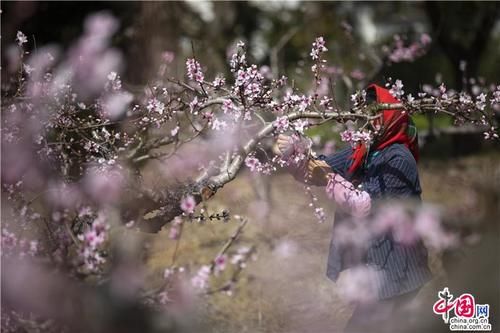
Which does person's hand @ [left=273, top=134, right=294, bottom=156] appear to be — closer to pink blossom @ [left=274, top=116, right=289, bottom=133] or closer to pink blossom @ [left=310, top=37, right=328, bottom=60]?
pink blossom @ [left=274, top=116, right=289, bottom=133]

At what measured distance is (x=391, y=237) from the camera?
3.02 m

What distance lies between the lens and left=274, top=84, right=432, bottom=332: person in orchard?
2.88m

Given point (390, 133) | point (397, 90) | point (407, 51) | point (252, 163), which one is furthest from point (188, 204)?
Result: point (407, 51)

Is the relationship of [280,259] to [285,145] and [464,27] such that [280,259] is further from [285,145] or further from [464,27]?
[464,27]

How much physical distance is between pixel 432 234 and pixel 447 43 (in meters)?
7.88

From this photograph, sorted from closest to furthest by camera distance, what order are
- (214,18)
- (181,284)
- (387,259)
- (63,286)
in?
(63,286)
(387,259)
(181,284)
(214,18)

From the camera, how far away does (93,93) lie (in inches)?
148

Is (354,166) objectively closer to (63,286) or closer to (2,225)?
(63,286)

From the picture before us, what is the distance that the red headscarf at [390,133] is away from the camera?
2.99 m

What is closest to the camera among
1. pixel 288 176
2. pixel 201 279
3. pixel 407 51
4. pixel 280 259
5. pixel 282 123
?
pixel 282 123

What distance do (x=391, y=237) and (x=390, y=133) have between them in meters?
0.51

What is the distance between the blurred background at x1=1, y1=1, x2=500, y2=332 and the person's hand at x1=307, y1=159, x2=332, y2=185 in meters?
0.82

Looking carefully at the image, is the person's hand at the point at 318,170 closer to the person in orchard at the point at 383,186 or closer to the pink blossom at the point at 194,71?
the person in orchard at the point at 383,186

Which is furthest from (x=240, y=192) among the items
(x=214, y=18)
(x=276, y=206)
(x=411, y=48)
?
(x=214, y=18)
